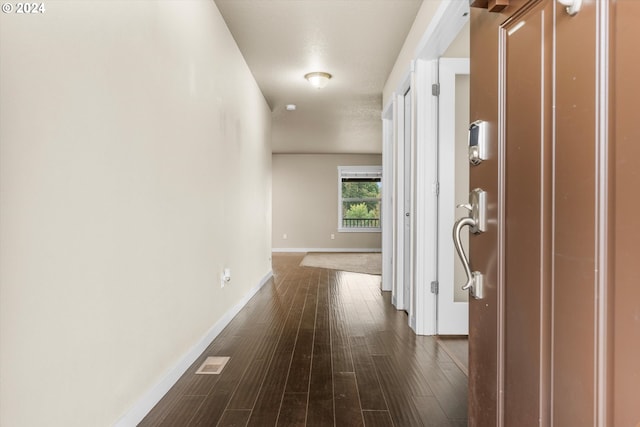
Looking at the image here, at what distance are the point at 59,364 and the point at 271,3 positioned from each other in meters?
2.49

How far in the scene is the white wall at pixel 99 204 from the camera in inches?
38.3

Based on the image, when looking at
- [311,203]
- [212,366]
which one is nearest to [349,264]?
[311,203]

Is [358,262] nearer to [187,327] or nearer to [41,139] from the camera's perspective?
[187,327]

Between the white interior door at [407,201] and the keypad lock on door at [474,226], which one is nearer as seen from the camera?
the keypad lock on door at [474,226]

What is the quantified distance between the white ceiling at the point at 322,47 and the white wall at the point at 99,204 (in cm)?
57

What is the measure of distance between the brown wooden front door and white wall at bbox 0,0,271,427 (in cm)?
118

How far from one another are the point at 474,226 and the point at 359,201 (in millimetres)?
8759

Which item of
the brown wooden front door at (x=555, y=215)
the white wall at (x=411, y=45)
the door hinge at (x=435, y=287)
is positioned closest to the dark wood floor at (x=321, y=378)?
the door hinge at (x=435, y=287)

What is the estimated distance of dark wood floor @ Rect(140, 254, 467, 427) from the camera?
1.60m

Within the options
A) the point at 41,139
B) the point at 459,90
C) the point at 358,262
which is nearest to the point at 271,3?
the point at 459,90

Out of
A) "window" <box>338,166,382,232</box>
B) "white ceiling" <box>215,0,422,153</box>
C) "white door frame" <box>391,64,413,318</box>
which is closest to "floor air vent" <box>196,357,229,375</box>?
"white door frame" <box>391,64,413,318</box>

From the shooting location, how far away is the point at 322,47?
11.0 feet

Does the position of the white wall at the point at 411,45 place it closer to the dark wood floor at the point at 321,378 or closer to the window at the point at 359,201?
the dark wood floor at the point at 321,378

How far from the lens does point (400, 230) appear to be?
3492 millimetres
